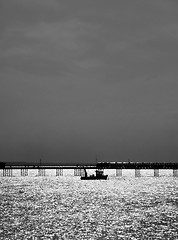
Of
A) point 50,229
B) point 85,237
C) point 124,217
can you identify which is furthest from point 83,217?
point 85,237

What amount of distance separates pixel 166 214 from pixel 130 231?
17785mm

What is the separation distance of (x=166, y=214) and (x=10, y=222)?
1000 inches

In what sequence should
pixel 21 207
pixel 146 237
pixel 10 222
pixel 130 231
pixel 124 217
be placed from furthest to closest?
pixel 21 207
pixel 124 217
pixel 10 222
pixel 130 231
pixel 146 237

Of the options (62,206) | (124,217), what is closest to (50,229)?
(124,217)

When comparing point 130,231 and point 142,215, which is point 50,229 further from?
point 142,215

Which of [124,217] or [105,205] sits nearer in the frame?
[124,217]

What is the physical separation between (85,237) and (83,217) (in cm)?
1656

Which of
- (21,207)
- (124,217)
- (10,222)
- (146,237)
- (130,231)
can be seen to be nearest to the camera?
(146,237)

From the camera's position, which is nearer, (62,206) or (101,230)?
(101,230)

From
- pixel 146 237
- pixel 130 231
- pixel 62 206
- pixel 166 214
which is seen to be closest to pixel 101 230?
pixel 130 231

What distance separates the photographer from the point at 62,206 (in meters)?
79.9

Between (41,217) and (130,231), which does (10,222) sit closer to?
(41,217)

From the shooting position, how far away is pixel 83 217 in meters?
63.7

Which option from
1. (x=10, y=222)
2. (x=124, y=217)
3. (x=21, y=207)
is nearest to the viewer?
(x=10, y=222)
